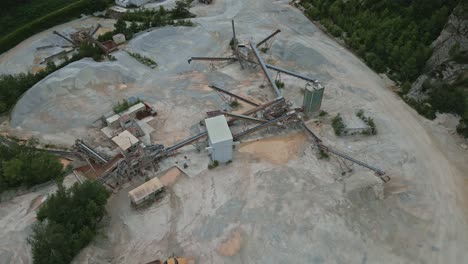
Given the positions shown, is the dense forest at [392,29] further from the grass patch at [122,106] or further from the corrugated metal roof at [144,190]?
the corrugated metal roof at [144,190]

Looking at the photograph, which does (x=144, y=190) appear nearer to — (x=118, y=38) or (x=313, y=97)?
(x=313, y=97)

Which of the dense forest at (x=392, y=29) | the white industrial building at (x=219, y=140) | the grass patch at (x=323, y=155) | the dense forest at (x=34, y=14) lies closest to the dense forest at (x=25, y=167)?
the white industrial building at (x=219, y=140)

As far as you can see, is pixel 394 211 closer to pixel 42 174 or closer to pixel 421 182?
pixel 421 182

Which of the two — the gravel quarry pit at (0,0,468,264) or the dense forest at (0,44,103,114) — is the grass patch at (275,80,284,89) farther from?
the dense forest at (0,44,103,114)

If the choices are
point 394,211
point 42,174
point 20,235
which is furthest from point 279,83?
point 20,235

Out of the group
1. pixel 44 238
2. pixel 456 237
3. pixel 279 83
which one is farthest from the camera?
pixel 279 83

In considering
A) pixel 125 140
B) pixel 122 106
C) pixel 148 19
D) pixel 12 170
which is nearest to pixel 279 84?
pixel 122 106
